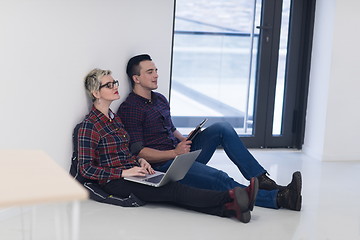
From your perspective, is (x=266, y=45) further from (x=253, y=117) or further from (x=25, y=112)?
(x=25, y=112)

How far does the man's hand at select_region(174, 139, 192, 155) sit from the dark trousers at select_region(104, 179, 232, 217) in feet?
1.10

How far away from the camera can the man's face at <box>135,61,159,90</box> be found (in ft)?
14.8

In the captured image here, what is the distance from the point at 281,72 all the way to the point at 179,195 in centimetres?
257

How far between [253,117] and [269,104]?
192 millimetres

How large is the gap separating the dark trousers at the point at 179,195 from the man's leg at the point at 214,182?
213 mm

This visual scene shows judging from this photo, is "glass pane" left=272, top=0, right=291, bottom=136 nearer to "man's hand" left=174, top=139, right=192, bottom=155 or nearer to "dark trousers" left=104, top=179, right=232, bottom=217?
"man's hand" left=174, top=139, right=192, bottom=155

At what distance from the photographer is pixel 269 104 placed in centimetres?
621

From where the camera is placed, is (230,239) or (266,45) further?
(266,45)

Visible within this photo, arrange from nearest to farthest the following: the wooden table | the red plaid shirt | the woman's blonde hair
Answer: the wooden table
the red plaid shirt
the woman's blonde hair

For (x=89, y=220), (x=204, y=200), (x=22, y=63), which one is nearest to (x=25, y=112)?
(x=22, y=63)

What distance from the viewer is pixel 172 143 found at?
4.55 m

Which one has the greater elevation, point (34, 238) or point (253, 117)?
point (253, 117)

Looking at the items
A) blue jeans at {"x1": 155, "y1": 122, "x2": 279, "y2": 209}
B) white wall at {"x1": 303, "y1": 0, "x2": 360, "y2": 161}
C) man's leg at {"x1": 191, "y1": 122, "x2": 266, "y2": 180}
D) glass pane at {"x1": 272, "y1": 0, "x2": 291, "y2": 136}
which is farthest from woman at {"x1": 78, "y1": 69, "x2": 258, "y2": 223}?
glass pane at {"x1": 272, "y1": 0, "x2": 291, "y2": 136}

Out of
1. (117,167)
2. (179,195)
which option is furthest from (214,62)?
(179,195)
